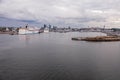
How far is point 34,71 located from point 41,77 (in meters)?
2.39

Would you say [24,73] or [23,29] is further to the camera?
[23,29]

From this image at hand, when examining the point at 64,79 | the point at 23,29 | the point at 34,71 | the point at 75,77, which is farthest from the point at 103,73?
the point at 23,29

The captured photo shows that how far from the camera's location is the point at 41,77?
16500mm

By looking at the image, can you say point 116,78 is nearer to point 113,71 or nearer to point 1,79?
point 113,71

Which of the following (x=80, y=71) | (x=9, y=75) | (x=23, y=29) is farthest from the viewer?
(x=23, y=29)

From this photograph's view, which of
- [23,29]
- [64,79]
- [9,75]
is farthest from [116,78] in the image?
[23,29]

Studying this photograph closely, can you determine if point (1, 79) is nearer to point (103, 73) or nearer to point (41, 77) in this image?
point (41, 77)

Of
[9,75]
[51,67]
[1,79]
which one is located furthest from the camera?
[51,67]

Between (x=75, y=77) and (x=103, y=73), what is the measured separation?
11.5 feet

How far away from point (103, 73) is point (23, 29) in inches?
5014

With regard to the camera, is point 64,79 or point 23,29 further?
point 23,29

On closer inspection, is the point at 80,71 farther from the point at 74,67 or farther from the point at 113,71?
the point at 113,71

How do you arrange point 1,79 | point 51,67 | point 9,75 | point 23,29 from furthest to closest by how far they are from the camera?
point 23,29 < point 51,67 < point 9,75 < point 1,79

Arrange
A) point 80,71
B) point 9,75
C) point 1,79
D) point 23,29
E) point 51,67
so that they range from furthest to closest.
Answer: point 23,29
point 51,67
point 80,71
point 9,75
point 1,79
